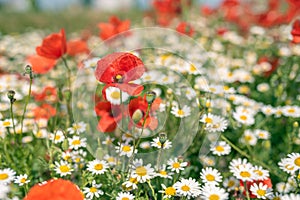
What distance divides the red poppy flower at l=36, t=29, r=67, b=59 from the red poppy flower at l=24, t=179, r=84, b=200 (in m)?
0.71

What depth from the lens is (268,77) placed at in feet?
7.00

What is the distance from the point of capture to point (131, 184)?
1079mm

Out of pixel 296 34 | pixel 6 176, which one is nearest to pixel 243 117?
pixel 296 34

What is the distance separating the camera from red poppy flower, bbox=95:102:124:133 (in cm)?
122

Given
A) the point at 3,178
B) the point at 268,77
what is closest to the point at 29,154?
the point at 3,178

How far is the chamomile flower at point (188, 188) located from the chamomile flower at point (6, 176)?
0.44 metres

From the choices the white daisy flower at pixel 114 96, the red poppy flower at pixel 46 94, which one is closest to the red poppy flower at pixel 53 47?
the red poppy flower at pixel 46 94

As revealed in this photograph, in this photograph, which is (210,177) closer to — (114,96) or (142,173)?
(142,173)

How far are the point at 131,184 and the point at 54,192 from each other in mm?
322

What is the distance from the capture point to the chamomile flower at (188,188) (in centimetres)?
104

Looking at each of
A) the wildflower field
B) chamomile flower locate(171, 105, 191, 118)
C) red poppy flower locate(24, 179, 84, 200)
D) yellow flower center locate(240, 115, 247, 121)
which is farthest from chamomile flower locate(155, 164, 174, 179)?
yellow flower center locate(240, 115, 247, 121)

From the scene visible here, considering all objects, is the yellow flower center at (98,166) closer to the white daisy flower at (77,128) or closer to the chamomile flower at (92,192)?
the chamomile flower at (92,192)

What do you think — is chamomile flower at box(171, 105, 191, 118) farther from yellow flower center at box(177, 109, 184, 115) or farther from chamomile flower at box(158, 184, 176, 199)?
chamomile flower at box(158, 184, 176, 199)

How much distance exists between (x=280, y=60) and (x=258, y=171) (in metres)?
1.48
